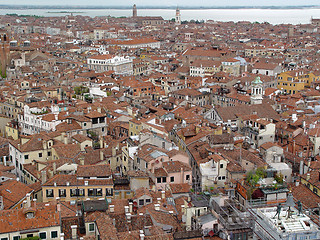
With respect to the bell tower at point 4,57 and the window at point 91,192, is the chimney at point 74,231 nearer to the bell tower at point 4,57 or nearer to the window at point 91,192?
the window at point 91,192

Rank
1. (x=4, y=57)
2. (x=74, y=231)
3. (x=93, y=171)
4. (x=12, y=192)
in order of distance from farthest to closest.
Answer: (x=4, y=57), (x=93, y=171), (x=12, y=192), (x=74, y=231)

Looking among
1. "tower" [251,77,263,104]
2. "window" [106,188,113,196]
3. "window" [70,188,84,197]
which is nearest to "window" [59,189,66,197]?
"window" [70,188,84,197]

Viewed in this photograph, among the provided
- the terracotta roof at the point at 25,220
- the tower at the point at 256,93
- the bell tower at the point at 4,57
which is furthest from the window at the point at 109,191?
the bell tower at the point at 4,57

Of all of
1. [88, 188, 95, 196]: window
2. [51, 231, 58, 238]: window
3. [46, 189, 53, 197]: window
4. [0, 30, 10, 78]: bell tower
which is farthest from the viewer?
[0, 30, 10, 78]: bell tower

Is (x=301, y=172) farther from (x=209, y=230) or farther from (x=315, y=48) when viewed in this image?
(x=315, y=48)

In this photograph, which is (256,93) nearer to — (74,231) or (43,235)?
(74,231)

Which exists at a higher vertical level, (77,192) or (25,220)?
(25,220)

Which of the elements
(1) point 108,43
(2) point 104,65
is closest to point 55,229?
(2) point 104,65

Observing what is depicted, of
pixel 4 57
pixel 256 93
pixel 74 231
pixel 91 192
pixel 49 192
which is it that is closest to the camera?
pixel 74 231

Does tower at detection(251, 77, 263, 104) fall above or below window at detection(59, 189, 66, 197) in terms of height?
above

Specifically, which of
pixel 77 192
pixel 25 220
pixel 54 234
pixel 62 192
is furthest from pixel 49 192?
pixel 54 234

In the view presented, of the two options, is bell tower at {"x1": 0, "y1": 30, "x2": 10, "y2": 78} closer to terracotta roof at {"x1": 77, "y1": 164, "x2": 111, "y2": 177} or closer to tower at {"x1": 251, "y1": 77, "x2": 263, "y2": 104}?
tower at {"x1": 251, "y1": 77, "x2": 263, "y2": 104}
